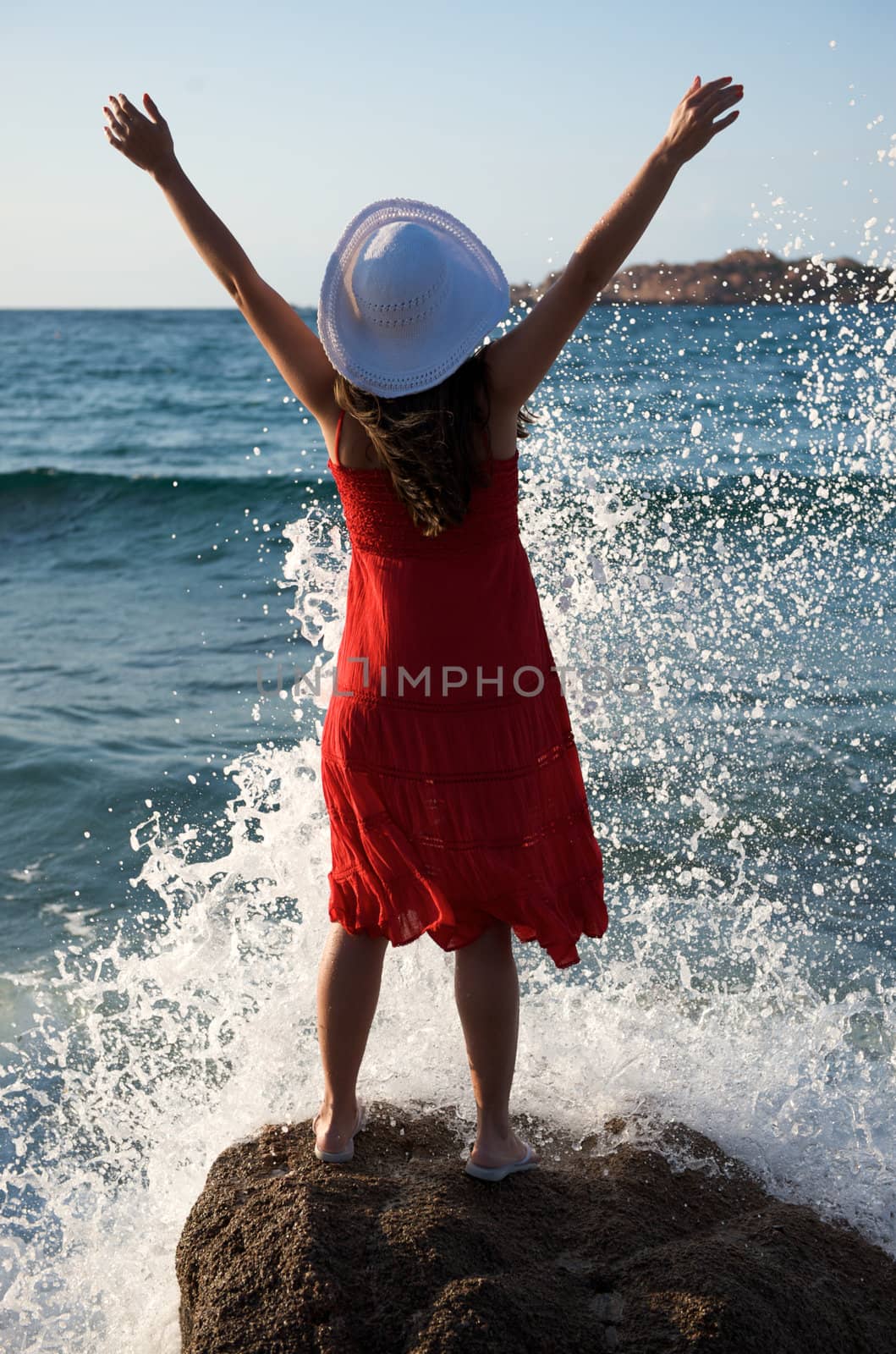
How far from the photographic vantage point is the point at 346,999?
2268 millimetres

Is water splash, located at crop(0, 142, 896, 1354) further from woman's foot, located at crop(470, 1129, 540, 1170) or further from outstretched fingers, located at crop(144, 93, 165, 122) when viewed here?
outstretched fingers, located at crop(144, 93, 165, 122)

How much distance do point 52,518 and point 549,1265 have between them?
430 inches

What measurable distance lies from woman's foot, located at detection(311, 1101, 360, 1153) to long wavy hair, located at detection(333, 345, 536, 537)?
45.5 inches

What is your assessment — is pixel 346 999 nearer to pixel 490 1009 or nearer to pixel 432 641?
pixel 490 1009

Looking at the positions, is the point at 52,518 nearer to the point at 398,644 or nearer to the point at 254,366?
the point at 398,644

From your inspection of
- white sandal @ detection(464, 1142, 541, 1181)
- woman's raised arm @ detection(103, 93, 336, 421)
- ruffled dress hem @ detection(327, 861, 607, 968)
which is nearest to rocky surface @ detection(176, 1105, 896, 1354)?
white sandal @ detection(464, 1142, 541, 1181)

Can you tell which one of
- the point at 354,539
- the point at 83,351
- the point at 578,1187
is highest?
the point at 83,351

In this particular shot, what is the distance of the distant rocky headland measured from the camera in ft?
19.1

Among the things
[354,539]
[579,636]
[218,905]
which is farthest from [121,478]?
[354,539]

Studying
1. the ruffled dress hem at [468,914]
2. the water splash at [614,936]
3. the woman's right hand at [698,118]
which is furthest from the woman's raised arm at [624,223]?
the water splash at [614,936]

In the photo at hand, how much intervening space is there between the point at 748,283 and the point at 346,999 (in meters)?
5.18

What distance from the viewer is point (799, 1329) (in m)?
1.94

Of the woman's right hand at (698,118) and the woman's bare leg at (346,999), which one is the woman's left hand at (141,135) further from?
the woman's bare leg at (346,999)

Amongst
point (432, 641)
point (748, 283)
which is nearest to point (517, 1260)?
point (432, 641)
